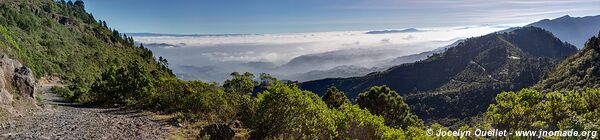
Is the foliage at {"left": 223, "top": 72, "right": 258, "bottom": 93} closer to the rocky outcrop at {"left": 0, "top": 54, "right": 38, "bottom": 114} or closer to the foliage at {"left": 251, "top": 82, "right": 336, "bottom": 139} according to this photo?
the foliage at {"left": 251, "top": 82, "right": 336, "bottom": 139}

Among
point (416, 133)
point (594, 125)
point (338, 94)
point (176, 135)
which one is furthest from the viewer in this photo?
point (338, 94)

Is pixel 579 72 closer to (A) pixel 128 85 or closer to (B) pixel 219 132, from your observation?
(A) pixel 128 85

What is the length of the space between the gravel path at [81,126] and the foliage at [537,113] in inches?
532

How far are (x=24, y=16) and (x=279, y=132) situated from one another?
92.8 meters

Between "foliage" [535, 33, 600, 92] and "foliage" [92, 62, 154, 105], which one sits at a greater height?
"foliage" [92, 62, 154, 105]

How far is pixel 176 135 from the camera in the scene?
63.1 ft

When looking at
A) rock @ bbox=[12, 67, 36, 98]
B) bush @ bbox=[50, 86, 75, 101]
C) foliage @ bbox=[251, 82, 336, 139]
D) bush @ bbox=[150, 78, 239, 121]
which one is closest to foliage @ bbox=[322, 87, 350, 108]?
bush @ bbox=[150, 78, 239, 121]

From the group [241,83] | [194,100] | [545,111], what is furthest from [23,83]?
[545,111]

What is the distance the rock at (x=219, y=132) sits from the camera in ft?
59.4

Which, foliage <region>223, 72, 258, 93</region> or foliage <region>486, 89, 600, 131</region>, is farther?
foliage <region>223, 72, 258, 93</region>

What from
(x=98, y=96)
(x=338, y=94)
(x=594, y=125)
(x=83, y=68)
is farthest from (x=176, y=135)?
(x=83, y=68)

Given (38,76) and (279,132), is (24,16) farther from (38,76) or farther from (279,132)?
(279,132)

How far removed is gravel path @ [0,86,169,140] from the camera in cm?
1694

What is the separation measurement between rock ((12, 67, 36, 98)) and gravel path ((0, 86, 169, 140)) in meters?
1.26
